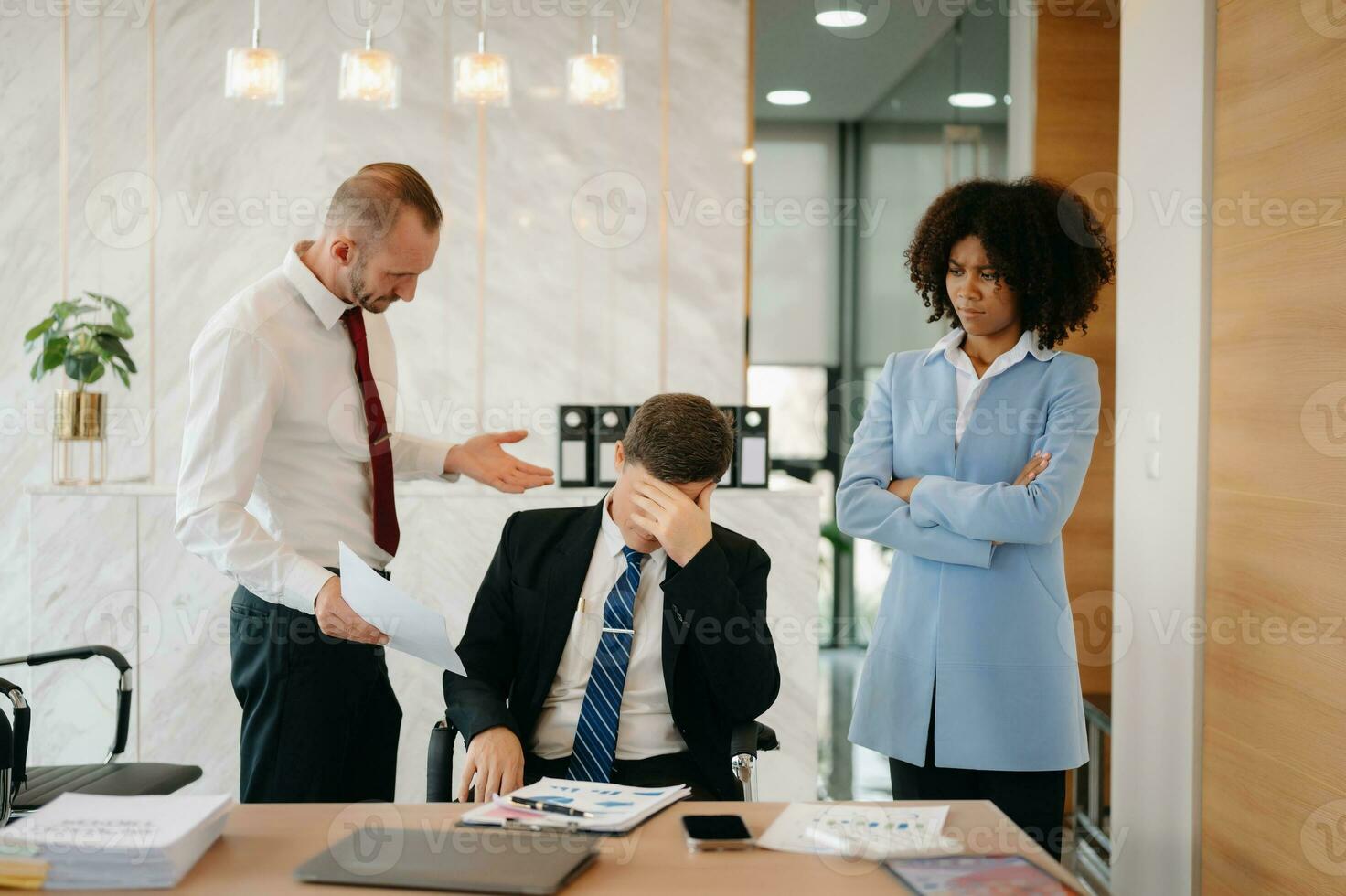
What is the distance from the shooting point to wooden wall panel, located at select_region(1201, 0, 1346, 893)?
2211 millimetres

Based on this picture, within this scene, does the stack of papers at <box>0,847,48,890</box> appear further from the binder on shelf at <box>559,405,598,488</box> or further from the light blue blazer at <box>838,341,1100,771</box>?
the binder on shelf at <box>559,405,598,488</box>

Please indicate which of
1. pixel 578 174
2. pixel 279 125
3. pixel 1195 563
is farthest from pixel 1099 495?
pixel 279 125

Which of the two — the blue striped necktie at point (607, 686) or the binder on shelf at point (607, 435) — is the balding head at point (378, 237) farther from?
the binder on shelf at point (607, 435)

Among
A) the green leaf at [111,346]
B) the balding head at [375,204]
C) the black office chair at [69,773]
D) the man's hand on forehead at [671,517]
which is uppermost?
the balding head at [375,204]

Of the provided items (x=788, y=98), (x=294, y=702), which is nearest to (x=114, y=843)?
(x=294, y=702)

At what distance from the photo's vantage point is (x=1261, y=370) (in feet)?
8.05

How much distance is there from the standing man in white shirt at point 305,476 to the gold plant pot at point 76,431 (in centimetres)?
178

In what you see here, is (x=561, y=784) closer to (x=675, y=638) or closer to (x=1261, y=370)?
(x=675, y=638)

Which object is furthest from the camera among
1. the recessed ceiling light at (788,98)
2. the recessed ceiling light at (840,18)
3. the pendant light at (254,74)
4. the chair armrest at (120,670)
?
the recessed ceiling light at (788,98)

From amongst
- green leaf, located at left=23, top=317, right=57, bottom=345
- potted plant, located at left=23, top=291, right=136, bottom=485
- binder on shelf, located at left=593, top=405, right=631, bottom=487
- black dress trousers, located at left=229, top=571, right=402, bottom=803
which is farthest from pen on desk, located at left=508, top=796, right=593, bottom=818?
green leaf, located at left=23, top=317, right=57, bottom=345

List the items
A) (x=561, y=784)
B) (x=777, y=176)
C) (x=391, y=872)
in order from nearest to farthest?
(x=391, y=872) < (x=561, y=784) < (x=777, y=176)

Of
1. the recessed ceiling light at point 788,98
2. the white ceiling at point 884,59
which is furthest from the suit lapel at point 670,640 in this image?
the recessed ceiling light at point 788,98

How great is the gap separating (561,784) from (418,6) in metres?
3.37

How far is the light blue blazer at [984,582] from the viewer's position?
87.0 inches
